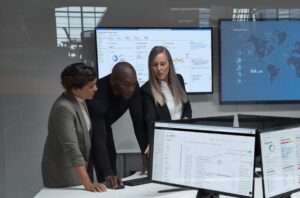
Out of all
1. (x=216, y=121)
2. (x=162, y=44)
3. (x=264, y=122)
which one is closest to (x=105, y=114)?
(x=216, y=121)

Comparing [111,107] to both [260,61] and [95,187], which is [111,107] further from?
[260,61]

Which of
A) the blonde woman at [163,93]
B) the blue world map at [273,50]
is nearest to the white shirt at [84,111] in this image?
the blonde woman at [163,93]

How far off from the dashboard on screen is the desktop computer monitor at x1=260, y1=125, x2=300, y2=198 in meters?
2.18

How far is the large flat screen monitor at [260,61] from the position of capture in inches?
148

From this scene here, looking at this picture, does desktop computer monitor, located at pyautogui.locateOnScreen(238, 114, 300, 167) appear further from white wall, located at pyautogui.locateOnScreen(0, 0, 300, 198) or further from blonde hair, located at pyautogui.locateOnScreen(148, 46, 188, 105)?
white wall, located at pyautogui.locateOnScreen(0, 0, 300, 198)

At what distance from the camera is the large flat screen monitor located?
3764 millimetres

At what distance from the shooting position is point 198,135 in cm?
166

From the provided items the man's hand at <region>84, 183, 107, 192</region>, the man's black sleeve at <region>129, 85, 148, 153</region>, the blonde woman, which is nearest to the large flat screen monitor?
the blonde woman

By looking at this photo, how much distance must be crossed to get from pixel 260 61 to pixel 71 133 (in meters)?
2.45

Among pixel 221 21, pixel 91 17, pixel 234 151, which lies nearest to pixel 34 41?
pixel 91 17

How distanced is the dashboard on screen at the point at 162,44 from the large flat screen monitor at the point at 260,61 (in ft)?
0.61

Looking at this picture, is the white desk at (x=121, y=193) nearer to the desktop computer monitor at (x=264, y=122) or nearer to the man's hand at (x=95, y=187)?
the man's hand at (x=95, y=187)

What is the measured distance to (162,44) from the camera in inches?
145

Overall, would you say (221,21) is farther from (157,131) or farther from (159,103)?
(157,131)
